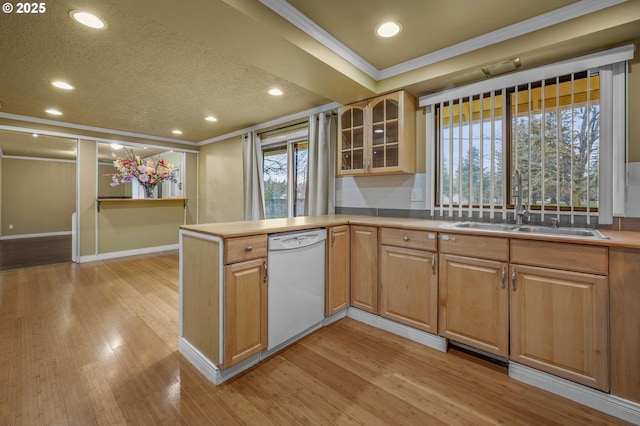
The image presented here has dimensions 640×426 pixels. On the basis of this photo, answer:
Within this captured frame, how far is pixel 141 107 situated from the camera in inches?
144

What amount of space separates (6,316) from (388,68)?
14.2 ft

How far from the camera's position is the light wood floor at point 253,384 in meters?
1.45

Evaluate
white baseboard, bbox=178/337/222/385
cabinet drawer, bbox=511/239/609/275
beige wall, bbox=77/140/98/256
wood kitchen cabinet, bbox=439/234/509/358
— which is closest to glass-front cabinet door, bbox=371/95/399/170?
wood kitchen cabinet, bbox=439/234/509/358

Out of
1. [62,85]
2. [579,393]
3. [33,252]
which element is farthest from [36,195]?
[579,393]

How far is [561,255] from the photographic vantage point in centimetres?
157

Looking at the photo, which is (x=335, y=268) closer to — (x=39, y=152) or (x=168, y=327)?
(x=168, y=327)

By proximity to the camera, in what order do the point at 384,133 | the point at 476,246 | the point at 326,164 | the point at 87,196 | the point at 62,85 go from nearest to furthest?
the point at 476,246, the point at 384,133, the point at 62,85, the point at 326,164, the point at 87,196

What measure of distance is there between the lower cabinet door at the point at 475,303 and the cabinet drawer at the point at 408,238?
0.15 meters

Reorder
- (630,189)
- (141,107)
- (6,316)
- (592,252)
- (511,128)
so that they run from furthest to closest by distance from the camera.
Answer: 1. (141,107)
2. (6,316)
3. (511,128)
4. (630,189)
5. (592,252)

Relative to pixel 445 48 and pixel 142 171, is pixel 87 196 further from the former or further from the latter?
pixel 445 48

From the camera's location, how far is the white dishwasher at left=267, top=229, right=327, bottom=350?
6.41 feet

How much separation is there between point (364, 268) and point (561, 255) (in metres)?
1.36

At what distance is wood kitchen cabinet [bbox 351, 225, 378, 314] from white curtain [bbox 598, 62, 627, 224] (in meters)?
1.56

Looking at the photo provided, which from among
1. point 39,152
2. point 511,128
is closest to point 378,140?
point 511,128
